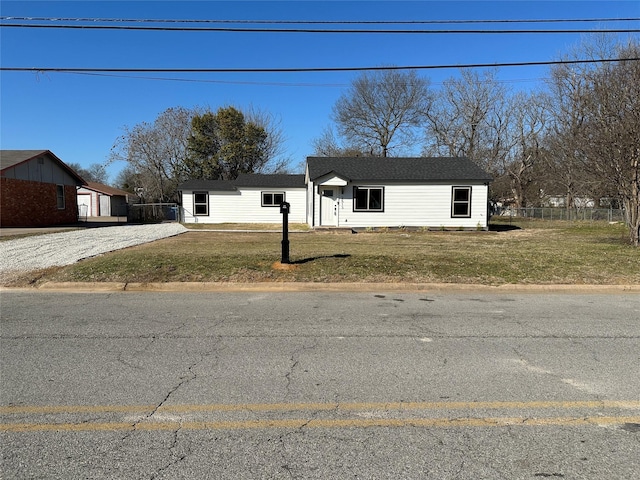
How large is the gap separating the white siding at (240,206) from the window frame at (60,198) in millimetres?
7640

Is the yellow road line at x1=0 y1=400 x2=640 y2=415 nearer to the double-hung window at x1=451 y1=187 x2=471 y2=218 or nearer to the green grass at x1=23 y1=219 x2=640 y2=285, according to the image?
the green grass at x1=23 y1=219 x2=640 y2=285

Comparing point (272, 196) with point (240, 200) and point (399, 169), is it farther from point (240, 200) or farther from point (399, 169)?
point (399, 169)

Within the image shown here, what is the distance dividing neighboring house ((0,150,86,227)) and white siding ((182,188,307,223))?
773 centimetres

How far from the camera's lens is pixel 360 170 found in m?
24.3

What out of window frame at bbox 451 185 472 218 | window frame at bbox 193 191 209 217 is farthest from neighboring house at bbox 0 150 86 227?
window frame at bbox 451 185 472 218

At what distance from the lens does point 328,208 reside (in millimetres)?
23594

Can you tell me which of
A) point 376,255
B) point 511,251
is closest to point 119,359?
point 376,255

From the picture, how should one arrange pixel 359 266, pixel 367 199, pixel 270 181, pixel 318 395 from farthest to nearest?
pixel 270 181 < pixel 367 199 < pixel 359 266 < pixel 318 395

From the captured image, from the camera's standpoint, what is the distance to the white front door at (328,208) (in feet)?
77.0

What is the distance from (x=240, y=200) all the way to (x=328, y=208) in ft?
28.2

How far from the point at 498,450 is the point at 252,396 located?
204 cm

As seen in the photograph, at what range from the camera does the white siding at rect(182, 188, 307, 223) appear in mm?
29562

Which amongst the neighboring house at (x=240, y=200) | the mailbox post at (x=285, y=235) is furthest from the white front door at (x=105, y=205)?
the mailbox post at (x=285, y=235)

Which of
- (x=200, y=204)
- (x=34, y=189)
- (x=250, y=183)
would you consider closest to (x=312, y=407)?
(x=250, y=183)
